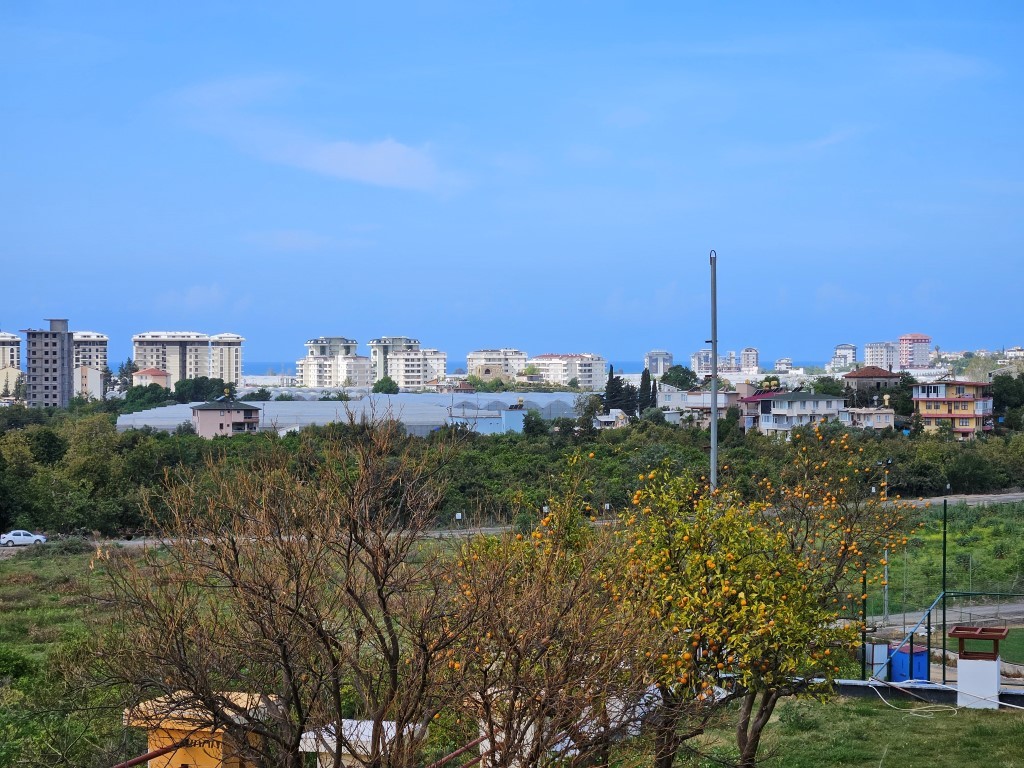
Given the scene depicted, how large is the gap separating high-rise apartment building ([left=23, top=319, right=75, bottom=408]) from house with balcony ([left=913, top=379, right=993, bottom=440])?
250 ft

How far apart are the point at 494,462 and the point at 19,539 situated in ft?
53.4

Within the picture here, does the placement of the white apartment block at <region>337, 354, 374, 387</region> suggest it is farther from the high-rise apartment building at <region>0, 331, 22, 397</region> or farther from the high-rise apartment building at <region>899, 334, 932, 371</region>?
the high-rise apartment building at <region>899, 334, 932, 371</region>

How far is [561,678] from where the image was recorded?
18.8 ft

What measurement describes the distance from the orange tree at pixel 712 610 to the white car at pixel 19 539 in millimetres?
28284

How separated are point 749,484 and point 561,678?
94.2ft

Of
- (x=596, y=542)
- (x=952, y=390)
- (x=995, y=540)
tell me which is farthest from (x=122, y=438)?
(x=952, y=390)

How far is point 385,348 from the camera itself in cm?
15325

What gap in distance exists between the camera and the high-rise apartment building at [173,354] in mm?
145625

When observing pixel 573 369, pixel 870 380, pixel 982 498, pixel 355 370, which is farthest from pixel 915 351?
pixel 982 498

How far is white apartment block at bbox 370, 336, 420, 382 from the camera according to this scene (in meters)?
152

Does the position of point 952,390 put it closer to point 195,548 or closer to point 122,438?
point 122,438

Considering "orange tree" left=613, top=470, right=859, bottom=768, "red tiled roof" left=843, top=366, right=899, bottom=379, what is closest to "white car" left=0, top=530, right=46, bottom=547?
"orange tree" left=613, top=470, right=859, bottom=768

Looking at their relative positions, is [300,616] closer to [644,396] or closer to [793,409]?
[793,409]

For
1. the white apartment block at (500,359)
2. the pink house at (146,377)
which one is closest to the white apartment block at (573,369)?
the white apartment block at (500,359)
